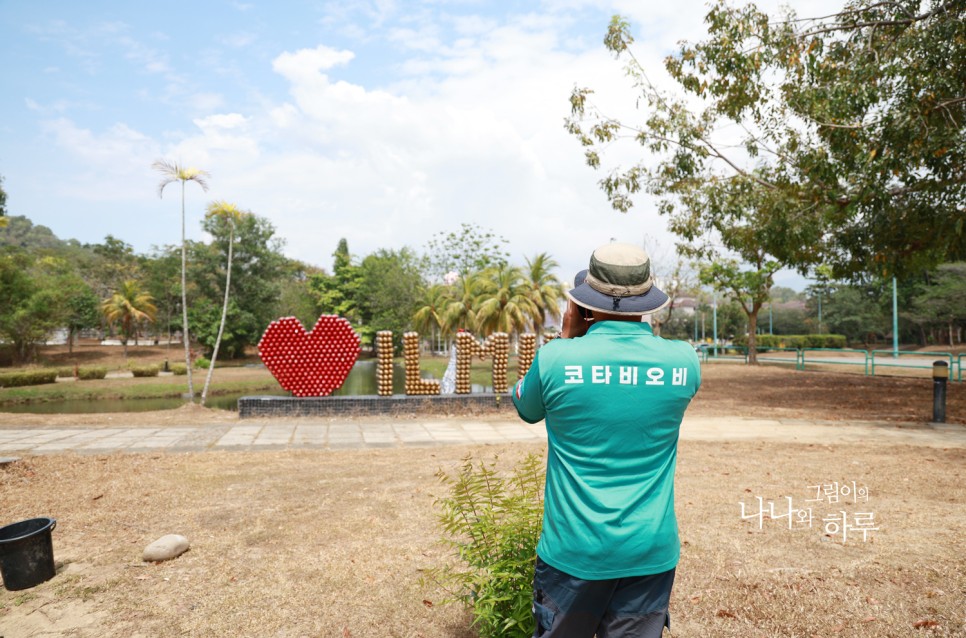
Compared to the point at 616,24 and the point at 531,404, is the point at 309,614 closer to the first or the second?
the point at 531,404

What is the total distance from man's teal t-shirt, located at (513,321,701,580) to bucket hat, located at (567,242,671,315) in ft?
0.23

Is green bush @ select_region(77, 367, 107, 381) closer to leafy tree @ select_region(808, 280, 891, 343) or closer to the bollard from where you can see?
the bollard

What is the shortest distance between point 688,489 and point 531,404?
4.57 meters

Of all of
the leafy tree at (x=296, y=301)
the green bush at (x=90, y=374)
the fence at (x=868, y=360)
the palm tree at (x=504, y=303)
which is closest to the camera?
the fence at (x=868, y=360)

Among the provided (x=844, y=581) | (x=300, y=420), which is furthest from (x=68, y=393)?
(x=844, y=581)

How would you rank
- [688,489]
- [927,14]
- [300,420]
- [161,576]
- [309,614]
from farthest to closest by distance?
[300,420] < [927,14] < [688,489] < [161,576] < [309,614]

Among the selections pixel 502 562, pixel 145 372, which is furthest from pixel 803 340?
pixel 502 562

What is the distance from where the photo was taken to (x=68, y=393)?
22.2m

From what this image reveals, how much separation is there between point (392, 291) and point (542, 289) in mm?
12214

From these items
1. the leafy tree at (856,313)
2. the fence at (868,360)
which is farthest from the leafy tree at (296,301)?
the leafy tree at (856,313)

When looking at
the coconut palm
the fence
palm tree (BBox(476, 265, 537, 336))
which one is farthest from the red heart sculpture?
the coconut palm

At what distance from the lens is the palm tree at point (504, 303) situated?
2820cm

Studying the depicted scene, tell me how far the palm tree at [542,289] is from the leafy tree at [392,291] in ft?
33.6

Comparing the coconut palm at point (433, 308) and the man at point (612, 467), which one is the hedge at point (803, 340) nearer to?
the coconut palm at point (433, 308)
